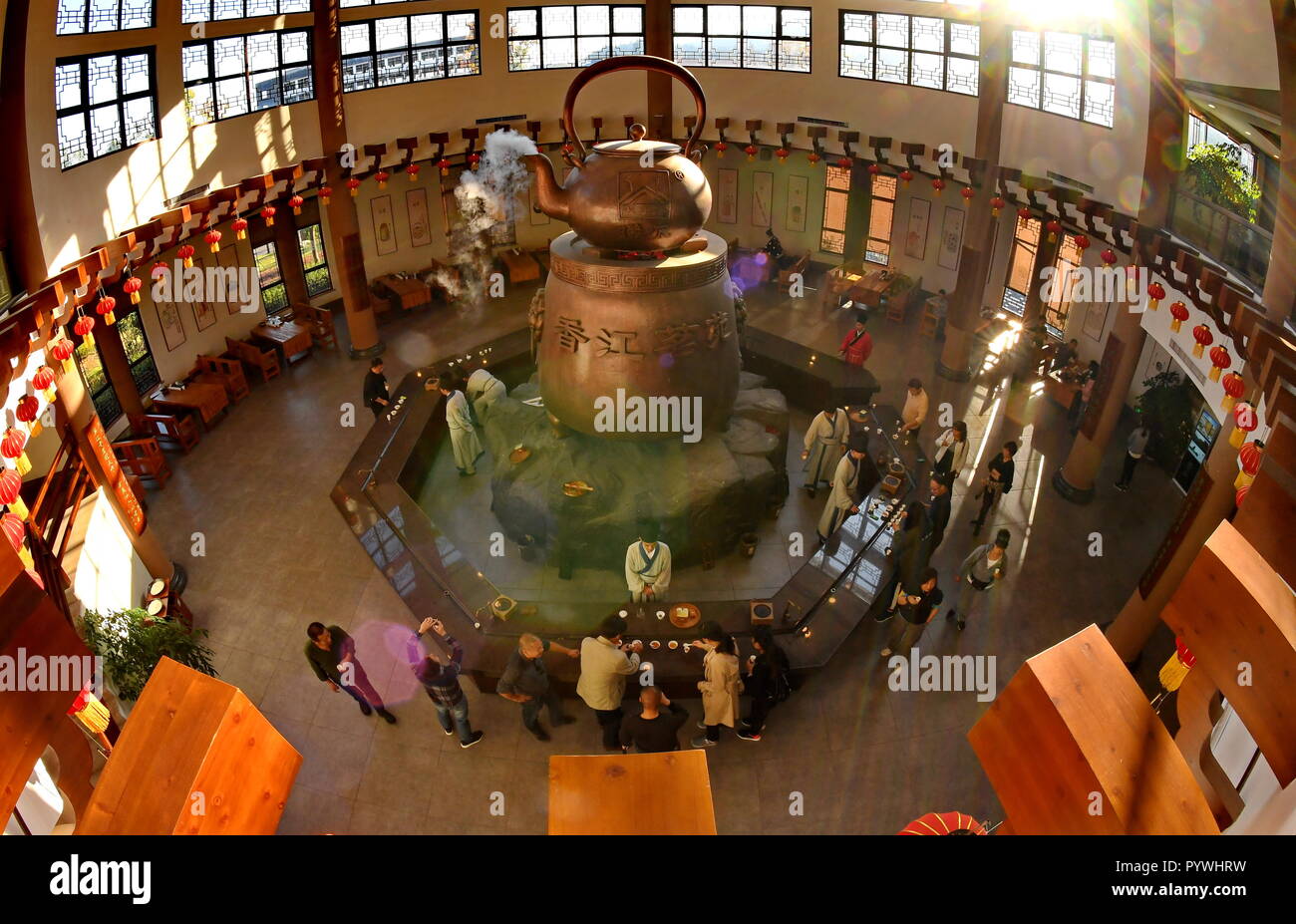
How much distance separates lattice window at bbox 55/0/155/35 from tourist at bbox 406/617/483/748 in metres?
7.48

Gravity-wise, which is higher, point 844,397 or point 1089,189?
point 1089,189

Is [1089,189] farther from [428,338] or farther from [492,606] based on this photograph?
[428,338]

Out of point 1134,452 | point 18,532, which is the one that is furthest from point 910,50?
point 18,532

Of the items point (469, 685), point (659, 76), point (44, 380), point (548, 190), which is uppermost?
point (659, 76)

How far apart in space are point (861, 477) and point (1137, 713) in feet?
27.6

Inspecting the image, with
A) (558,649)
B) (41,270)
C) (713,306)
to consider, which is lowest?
(558,649)

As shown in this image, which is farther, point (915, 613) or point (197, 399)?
point (197, 399)

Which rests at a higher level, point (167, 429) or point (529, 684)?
point (167, 429)

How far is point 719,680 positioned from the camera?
777cm

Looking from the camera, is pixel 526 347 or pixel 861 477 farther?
pixel 526 347

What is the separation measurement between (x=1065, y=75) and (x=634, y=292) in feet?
23.9

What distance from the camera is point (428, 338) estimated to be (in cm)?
1589

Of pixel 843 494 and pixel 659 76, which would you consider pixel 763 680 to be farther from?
pixel 659 76
